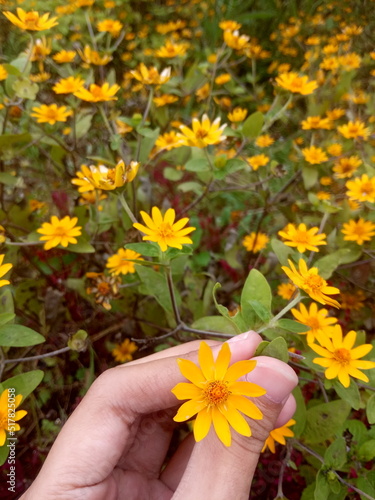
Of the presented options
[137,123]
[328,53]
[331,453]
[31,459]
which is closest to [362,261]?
[331,453]

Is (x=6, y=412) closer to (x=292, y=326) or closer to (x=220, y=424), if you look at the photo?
(x=220, y=424)

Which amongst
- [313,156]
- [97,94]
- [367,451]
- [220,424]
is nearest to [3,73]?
[97,94]

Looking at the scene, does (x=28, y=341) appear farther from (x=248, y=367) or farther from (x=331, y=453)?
(x=331, y=453)

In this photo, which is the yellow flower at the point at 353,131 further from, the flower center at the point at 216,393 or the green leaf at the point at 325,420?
the flower center at the point at 216,393

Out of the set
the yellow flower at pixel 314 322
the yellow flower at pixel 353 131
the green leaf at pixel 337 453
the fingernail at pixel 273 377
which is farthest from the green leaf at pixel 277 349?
the yellow flower at pixel 353 131

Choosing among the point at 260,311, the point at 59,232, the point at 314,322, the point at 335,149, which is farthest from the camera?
the point at 335,149

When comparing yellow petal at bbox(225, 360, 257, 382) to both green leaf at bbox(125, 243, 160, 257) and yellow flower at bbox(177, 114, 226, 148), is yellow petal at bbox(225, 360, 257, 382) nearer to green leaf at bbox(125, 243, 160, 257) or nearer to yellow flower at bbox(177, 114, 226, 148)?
green leaf at bbox(125, 243, 160, 257)

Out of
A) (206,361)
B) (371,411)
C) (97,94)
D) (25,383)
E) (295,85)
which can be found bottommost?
(371,411)

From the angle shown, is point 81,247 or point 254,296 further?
point 81,247
